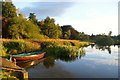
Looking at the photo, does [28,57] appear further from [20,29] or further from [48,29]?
[48,29]

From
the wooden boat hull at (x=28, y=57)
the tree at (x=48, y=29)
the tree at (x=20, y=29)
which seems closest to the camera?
the wooden boat hull at (x=28, y=57)

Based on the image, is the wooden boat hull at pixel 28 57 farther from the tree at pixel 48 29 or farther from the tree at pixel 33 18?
the tree at pixel 33 18

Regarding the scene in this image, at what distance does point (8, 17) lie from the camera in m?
46.6

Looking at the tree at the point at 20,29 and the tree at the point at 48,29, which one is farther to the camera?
the tree at the point at 48,29

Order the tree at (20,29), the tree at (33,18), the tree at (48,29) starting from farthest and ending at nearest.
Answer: the tree at (33,18) → the tree at (48,29) → the tree at (20,29)

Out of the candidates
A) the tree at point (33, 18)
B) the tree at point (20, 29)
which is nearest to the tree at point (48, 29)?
the tree at point (33, 18)

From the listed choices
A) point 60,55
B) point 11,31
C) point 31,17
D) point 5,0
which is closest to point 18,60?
point 60,55

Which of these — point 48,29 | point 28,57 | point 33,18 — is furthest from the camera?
point 33,18

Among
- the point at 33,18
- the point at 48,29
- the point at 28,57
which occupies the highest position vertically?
the point at 33,18

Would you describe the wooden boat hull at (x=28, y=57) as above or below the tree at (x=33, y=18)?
below

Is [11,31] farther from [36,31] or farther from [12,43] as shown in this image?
[12,43]

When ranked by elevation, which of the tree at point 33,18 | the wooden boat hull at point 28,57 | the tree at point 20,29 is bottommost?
the wooden boat hull at point 28,57

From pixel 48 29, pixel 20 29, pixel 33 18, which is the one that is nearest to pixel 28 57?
pixel 20 29

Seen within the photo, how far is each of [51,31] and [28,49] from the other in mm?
25173
